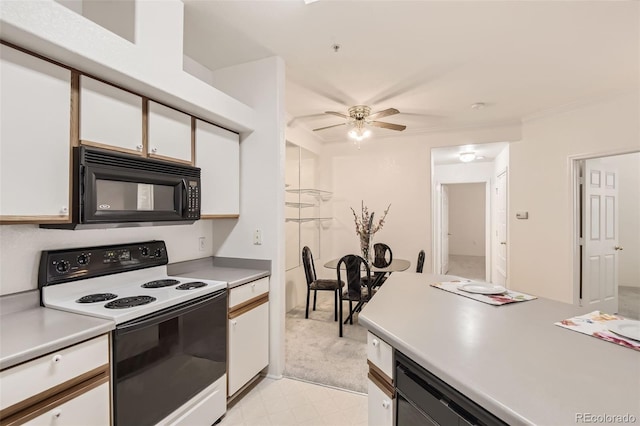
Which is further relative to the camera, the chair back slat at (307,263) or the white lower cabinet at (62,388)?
the chair back slat at (307,263)

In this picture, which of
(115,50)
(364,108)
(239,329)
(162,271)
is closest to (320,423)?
(239,329)

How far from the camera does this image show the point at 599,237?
395 centimetres

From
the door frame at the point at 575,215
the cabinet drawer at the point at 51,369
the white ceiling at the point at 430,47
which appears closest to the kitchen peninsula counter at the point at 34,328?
the cabinet drawer at the point at 51,369

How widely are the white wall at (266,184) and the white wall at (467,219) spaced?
27.2 ft

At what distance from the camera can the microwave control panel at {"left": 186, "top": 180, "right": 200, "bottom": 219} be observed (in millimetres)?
2100

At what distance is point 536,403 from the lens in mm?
754

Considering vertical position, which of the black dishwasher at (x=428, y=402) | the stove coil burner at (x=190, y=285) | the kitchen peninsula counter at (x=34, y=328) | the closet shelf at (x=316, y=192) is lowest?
the black dishwasher at (x=428, y=402)

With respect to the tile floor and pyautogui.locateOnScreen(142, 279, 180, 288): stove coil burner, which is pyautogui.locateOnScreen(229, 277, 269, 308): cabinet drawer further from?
the tile floor

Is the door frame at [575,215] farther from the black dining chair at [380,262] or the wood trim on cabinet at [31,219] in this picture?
the wood trim on cabinet at [31,219]

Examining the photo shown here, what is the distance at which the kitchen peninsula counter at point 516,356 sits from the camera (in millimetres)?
753

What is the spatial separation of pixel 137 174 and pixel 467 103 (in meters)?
3.52

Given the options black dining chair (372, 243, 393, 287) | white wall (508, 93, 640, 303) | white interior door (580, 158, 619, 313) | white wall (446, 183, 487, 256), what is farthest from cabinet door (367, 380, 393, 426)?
white wall (446, 183, 487, 256)

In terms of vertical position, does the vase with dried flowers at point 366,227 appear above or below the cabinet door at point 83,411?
above

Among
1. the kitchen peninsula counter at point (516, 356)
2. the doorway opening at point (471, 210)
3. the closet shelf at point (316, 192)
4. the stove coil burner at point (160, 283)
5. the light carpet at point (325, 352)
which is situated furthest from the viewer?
the doorway opening at point (471, 210)
